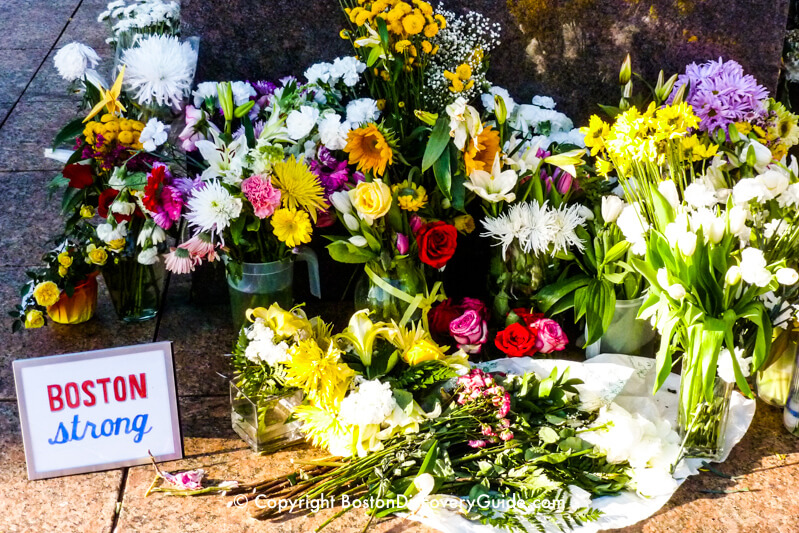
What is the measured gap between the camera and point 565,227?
1968mm

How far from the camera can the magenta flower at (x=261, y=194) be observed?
182 centimetres

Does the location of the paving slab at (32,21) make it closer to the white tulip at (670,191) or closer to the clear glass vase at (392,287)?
the clear glass vase at (392,287)

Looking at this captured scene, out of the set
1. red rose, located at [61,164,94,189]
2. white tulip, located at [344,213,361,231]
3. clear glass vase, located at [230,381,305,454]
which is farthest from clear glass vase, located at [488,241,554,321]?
red rose, located at [61,164,94,189]

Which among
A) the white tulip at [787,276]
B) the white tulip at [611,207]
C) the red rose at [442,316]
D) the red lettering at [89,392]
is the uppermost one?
the white tulip at [787,276]

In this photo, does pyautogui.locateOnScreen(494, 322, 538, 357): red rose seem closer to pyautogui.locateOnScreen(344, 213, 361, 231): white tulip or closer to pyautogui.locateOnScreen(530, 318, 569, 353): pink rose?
pyautogui.locateOnScreen(530, 318, 569, 353): pink rose

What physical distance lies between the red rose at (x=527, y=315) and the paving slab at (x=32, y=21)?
10.6 feet

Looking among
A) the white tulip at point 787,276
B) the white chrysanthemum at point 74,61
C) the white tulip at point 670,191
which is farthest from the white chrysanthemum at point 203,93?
the white tulip at point 787,276

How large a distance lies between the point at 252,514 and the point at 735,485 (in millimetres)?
1002

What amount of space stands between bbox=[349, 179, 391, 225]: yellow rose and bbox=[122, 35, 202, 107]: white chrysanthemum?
528mm

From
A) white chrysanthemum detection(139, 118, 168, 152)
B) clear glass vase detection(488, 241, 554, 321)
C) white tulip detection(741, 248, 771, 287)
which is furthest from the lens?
clear glass vase detection(488, 241, 554, 321)

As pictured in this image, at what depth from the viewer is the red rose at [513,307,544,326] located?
2.05m

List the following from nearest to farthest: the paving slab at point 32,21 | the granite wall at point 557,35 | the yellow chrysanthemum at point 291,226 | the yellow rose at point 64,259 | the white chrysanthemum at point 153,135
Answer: the yellow chrysanthemum at point 291,226, the white chrysanthemum at point 153,135, the yellow rose at point 64,259, the granite wall at point 557,35, the paving slab at point 32,21

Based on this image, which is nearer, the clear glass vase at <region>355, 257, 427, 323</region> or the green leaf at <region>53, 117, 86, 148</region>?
the clear glass vase at <region>355, 257, 427, 323</region>

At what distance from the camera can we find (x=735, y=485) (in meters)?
1.80
